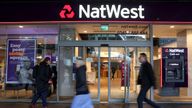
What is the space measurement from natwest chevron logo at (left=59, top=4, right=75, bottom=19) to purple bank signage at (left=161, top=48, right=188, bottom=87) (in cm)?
410

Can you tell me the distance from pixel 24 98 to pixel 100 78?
3265 mm

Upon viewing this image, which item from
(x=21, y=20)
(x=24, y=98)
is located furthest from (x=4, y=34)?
(x=24, y=98)

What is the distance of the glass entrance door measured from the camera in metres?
15.6

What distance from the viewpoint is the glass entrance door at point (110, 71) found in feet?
51.1

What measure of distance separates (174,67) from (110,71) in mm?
2703

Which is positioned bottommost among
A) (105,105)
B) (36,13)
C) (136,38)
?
(105,105)

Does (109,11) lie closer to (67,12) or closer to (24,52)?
(67,12)

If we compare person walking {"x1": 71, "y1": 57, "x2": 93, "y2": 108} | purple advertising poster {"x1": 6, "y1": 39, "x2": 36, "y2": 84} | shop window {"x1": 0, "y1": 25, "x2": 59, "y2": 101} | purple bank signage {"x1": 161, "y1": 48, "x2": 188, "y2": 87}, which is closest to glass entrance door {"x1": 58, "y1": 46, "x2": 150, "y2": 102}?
shop window {"x1": 0, "y1": 25, "x2": 59, "y2": 101}

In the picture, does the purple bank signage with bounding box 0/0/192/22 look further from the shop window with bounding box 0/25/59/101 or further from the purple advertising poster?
the purple advertising poster

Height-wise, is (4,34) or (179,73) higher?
(4,34)

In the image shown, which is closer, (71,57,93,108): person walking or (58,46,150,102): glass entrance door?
(71,57,93,108): person walking

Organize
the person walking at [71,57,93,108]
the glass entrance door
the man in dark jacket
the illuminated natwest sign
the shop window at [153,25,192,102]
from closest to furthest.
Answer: the person walking at [71,57,93,108] < the man in dark jacket < the illuminated natwest sign < the glass entrance door < the shop window at [153,25,192,102]

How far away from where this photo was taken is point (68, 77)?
15977 millimetres

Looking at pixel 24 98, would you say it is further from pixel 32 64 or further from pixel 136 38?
pixel 136 38
